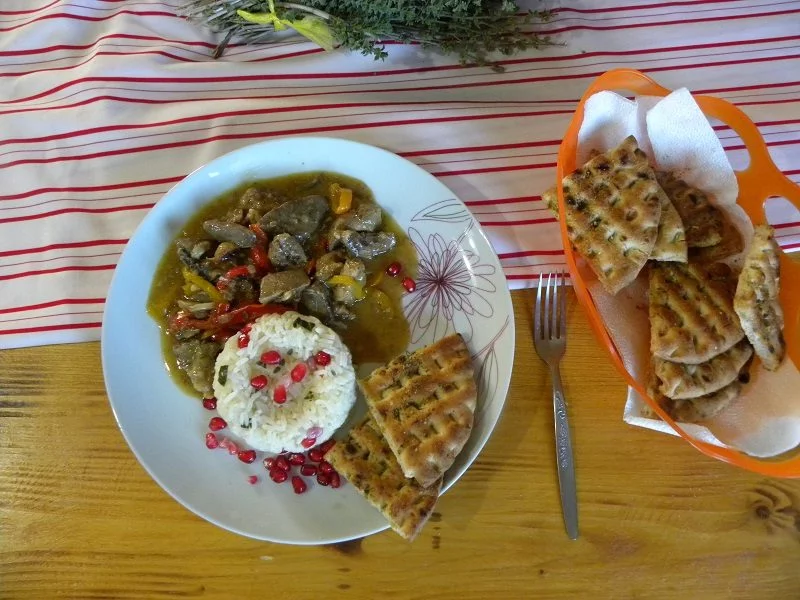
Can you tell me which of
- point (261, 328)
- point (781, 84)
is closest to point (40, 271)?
point (261, 328)

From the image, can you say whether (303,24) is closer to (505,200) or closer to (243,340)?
(505,200)

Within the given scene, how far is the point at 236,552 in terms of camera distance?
2686mm

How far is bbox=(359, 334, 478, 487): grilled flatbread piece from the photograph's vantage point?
8.09 feet

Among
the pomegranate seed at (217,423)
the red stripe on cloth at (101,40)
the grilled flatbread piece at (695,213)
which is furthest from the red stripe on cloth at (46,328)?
the grilled flatbread piece at (695,213)

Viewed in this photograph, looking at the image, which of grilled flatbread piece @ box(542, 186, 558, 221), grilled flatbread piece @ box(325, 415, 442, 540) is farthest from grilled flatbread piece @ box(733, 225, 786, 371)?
grilled flatbread piece @ box(325, 415, 442, 540)

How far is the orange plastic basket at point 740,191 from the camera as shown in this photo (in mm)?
2488

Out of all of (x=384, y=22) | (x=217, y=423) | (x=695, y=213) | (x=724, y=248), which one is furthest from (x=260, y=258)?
(x=724, y=248)

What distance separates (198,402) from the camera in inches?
110

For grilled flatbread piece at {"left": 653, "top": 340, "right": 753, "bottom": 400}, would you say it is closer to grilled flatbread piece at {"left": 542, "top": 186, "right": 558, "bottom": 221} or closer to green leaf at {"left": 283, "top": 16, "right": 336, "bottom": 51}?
grilled flatbread piece at {"left": 542, "top": 186, "right": 558, "bottom": 221}

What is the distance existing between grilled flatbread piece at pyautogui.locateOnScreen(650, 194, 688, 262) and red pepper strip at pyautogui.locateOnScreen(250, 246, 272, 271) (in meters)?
1.79

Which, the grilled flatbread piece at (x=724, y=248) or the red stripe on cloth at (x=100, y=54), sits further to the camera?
the red stripe on cloth at (x=100, y=54)

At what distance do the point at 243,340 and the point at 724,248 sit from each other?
7.24 ft

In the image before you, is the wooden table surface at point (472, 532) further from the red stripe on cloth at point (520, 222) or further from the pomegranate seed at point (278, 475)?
the red stripe on cloth at point (520, 222)

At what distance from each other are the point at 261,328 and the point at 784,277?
7.87ft
